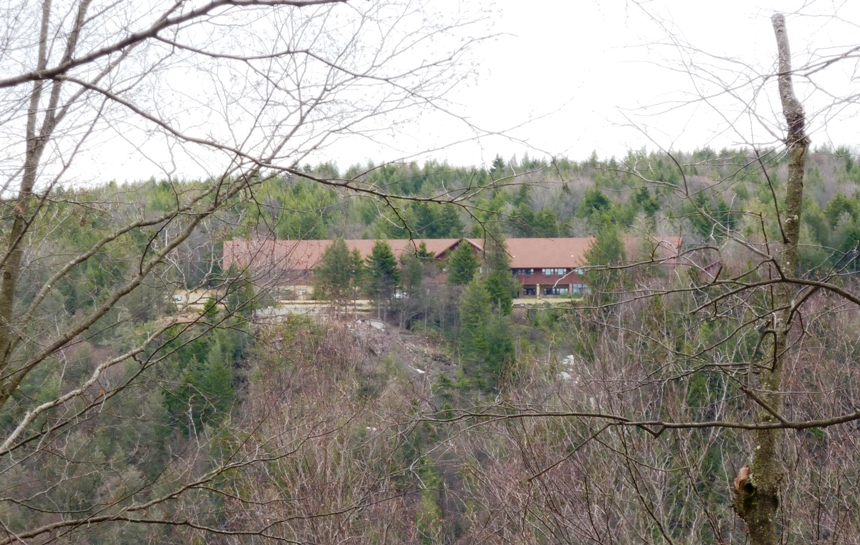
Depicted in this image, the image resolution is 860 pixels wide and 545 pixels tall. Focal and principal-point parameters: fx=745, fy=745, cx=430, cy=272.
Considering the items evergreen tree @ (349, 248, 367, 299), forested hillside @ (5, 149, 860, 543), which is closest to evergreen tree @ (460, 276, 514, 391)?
evergreen tree @ (349, 248, 367, 299)

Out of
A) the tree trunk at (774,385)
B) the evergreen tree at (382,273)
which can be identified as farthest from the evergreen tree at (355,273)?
the tree trunk at (774,385)

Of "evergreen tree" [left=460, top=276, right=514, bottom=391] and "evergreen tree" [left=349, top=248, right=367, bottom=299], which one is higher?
"evergreen tree" [left=349, top=248, right=367, bottom=299]

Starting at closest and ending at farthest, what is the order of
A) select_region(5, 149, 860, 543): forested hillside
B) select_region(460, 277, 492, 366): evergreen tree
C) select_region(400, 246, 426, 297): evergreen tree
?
select_region(5, 149, 860, 543): forested hillside, select_region(460, 277, 492, 366): evergreen tree, select_region(400, 246, 426, 297): evergreen tree

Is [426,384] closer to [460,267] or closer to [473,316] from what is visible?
[473,316]

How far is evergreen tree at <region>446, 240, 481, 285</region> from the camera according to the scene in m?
29.2

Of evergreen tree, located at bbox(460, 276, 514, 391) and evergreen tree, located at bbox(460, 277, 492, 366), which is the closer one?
evergreen tree, located at bbox(460, 276, 514, 391)

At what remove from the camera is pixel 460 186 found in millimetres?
2959

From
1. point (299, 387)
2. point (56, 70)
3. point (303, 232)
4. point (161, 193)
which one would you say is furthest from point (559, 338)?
point (56, 70)

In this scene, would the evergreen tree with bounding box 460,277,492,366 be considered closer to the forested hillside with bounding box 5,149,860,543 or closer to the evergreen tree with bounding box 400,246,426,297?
the evergreen tree with bounding box 400,246,426,297

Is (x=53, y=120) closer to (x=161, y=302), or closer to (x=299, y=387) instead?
(x=161, y=302)

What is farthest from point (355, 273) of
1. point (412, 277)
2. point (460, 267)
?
point (460, 267)

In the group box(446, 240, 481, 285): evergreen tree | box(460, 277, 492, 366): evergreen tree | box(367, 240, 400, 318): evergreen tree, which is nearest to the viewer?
box(460, 277, 492, 366): evergreen tree

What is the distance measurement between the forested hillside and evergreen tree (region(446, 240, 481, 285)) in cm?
1258

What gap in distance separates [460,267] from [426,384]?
16550 millimetres
